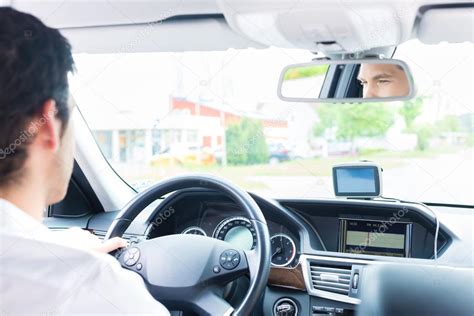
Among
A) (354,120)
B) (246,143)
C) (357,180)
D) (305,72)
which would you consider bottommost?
(357,180)

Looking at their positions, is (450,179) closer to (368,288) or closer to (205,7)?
(368,288)

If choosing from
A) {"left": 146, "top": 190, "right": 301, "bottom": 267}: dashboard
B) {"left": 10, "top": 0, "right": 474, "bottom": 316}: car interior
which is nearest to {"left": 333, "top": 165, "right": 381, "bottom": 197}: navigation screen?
{"left": 10, "top": 0, "right": 474, "bottom": 316}: car interior

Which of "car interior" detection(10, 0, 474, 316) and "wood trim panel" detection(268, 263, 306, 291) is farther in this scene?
"wood trim panel" detection(268, 263, 306, 291)

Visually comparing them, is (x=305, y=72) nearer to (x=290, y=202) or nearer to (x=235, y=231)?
(x=290, y=202)

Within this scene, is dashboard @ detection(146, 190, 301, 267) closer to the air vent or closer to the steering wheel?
the air vent

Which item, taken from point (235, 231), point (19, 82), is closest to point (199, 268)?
point (235, 231)

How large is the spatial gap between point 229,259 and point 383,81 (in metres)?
0.83

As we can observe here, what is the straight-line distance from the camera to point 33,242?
0.90 metres

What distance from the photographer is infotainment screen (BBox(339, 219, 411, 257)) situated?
6.23 ft

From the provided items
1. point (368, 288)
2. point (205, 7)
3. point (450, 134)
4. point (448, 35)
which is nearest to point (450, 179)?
point (450, 134)

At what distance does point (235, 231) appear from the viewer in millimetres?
1900

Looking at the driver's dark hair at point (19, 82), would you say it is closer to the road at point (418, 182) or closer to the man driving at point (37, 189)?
the man driving at point (37, 189)

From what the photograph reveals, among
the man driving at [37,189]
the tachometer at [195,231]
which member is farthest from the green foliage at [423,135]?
the man driving at [37,189]

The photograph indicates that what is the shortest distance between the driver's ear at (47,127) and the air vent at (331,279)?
1.13 metres
